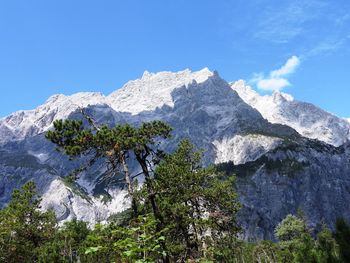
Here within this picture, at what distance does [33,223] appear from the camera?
51.6 meters

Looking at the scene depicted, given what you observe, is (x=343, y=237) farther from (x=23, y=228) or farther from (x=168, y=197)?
(x=23, y=228)

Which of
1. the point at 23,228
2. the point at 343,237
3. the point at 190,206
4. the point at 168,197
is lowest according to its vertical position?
the point at 343,237

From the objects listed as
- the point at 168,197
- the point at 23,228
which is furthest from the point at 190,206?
the point at 23,228

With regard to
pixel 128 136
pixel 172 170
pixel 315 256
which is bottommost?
pixel 315 256

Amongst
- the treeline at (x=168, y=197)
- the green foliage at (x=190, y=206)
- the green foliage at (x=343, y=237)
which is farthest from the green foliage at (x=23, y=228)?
the green foliage at (x=343, y=237)

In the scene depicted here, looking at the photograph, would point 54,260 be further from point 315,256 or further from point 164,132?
point 315,256

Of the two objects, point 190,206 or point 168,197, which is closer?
point 168,197

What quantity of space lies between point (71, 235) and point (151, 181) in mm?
51572

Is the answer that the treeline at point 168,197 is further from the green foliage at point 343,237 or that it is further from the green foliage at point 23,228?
the green foliage at point 23,228

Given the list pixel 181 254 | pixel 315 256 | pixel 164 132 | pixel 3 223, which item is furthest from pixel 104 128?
pixel 3 223

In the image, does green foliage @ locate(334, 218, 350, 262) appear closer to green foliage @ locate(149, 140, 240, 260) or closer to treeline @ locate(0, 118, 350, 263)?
treeline @ locate(0, 118, 350, 263)

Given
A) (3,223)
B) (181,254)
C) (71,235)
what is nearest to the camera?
(181,254)

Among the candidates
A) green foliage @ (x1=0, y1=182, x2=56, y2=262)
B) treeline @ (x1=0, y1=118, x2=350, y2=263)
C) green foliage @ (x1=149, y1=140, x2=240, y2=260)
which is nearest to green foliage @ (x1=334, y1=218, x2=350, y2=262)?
treeline @ (x1=0, y1=118, x2=350, y2=263)

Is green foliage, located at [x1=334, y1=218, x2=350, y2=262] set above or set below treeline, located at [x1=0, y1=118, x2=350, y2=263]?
below
